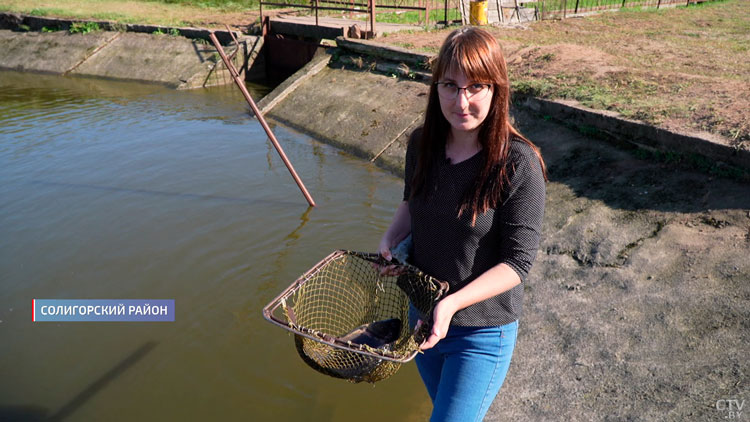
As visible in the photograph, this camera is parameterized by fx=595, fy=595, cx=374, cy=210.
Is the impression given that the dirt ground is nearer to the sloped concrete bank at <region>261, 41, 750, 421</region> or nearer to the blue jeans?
the sloped concrete bank at <region>261, 41, 750, 421</region>

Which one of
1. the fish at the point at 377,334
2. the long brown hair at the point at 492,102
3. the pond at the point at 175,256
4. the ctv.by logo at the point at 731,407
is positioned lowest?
the pond at the point at 175,256

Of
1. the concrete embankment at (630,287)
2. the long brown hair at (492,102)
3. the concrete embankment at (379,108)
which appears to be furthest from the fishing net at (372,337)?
the concrete embankment at (379,108)

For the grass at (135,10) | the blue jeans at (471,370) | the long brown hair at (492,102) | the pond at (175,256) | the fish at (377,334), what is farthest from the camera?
the grass at (135,10)

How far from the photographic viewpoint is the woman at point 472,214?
1933 mm

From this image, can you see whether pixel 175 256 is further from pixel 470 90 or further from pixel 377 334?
pixel 470 90

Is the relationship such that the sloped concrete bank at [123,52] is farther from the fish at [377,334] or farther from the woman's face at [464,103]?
the woman's face at [464,103]

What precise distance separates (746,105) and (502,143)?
212 inches

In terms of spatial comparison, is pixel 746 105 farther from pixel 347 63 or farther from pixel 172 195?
pixel 347 63

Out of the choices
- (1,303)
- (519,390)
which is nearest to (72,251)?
(1,303)

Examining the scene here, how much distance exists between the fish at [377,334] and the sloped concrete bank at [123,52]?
41.2ft

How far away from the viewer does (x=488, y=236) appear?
2051mm

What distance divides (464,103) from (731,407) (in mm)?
2476

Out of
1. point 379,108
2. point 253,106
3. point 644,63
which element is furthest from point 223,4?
point 253,106

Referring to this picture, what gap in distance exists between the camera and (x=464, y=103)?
76.3 inches
